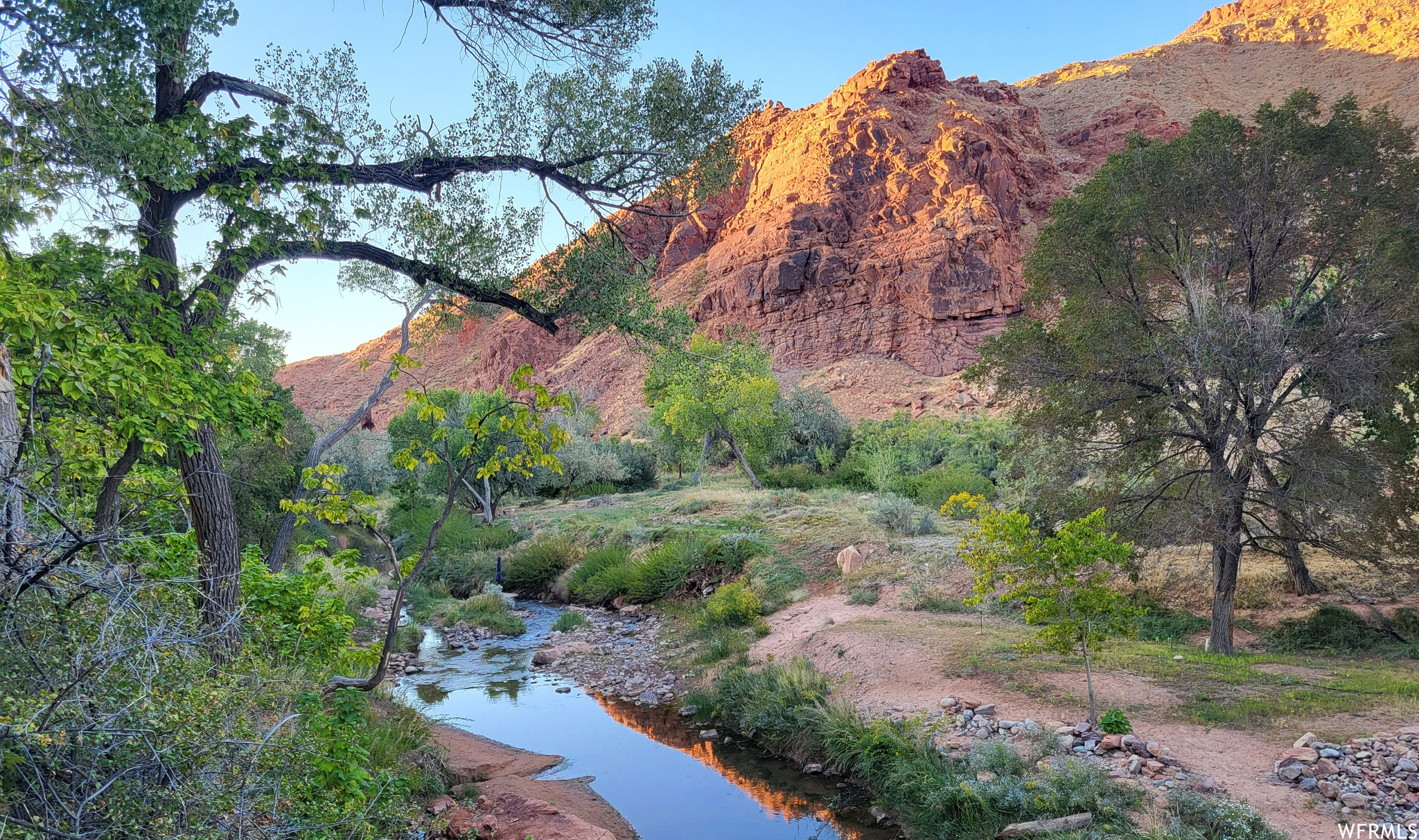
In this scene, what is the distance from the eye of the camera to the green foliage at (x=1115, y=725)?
24.0ft

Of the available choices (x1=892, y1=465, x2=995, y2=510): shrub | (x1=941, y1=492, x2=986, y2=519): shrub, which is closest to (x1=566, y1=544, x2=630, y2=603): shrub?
(x1=892, y1=465, x2=995, y2=510): shrub

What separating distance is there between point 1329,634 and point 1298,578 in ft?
5.60

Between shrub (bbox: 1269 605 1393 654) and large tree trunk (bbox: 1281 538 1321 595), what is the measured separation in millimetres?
781

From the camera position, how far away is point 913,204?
2653 inches

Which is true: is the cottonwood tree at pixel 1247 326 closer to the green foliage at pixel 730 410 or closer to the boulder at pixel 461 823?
the boulder at pixel 461 823

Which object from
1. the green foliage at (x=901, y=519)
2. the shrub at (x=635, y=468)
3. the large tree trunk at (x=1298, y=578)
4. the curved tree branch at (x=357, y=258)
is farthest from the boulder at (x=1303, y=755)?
the shrub at (x=635, y=468)

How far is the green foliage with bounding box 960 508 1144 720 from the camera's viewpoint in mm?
7500

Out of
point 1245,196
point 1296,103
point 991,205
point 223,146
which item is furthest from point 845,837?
point 991,205

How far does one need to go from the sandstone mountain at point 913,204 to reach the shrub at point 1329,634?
37.5 metres

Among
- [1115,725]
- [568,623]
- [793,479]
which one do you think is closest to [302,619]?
[1115,725]

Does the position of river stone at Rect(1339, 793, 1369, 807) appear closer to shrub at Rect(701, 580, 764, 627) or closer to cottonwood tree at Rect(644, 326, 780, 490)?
shrub at Rect(701, 580, 764, 627)

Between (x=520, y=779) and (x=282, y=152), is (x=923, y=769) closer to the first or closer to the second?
(x=520, y=779)

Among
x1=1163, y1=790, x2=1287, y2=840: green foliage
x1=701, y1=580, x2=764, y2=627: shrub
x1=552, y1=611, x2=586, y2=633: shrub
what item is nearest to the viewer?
x1=1163, y1=790, x2=1287, y2=840: green foliage

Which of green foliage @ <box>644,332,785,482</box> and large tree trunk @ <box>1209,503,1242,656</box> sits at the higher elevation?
green foliage @ <box>644,332,785,482</box>
